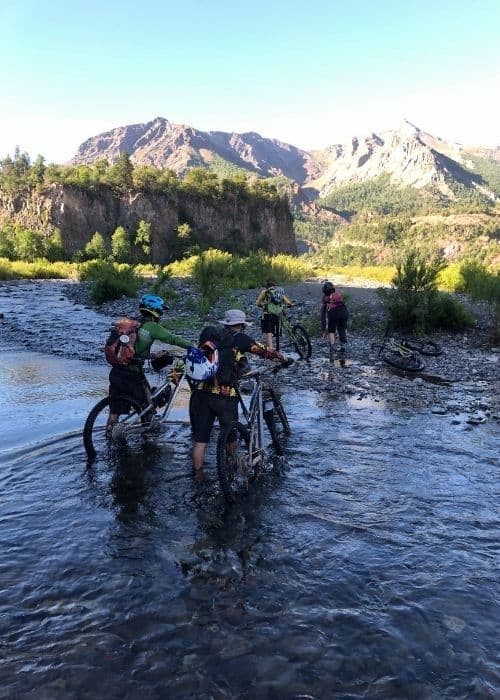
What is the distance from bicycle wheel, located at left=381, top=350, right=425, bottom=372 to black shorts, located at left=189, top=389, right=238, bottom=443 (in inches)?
297

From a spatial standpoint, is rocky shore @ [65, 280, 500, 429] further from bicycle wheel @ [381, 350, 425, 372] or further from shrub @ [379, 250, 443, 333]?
shrub @ [379, 250, 443, 333]

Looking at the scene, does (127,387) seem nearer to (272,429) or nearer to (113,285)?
(272,429)

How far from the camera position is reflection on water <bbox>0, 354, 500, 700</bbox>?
333 centimetres

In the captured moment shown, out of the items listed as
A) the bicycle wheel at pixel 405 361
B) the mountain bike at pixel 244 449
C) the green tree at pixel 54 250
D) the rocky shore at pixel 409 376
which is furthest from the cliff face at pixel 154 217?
the mountain bike at pixel 244 449

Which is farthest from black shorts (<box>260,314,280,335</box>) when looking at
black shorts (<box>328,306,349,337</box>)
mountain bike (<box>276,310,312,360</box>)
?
black shorts (<box>328,306,349,337</box>)

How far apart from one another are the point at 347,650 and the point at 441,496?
2.83 m

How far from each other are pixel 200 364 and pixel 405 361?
837cm

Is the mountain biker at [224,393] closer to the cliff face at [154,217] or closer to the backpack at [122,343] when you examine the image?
the backpack at [122,343]

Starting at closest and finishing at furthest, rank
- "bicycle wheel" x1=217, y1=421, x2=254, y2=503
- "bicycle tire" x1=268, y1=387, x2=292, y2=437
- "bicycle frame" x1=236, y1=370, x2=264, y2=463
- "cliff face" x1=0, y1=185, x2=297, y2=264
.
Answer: "bicycle wheel" x1=217, y1=421, x2=254, y2=503, "bicycle frame" x1=236, y1=370, x2=264, y2=463, "bicycle tire" x1=268, y1=387, x2=292, y2=437, "cliff face" x1=0, y1=185, x2=297, y2=264

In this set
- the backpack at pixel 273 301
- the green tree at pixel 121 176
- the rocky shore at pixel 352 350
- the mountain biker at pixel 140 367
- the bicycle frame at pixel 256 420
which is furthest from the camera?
the green tree at pixel 121 176

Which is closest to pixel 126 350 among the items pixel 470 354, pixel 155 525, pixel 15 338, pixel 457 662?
pixel 155 525

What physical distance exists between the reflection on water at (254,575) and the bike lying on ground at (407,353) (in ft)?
16.4

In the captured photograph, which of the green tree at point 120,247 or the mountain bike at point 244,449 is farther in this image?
the green tree at point 120,247

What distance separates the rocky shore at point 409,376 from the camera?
31.8ft
